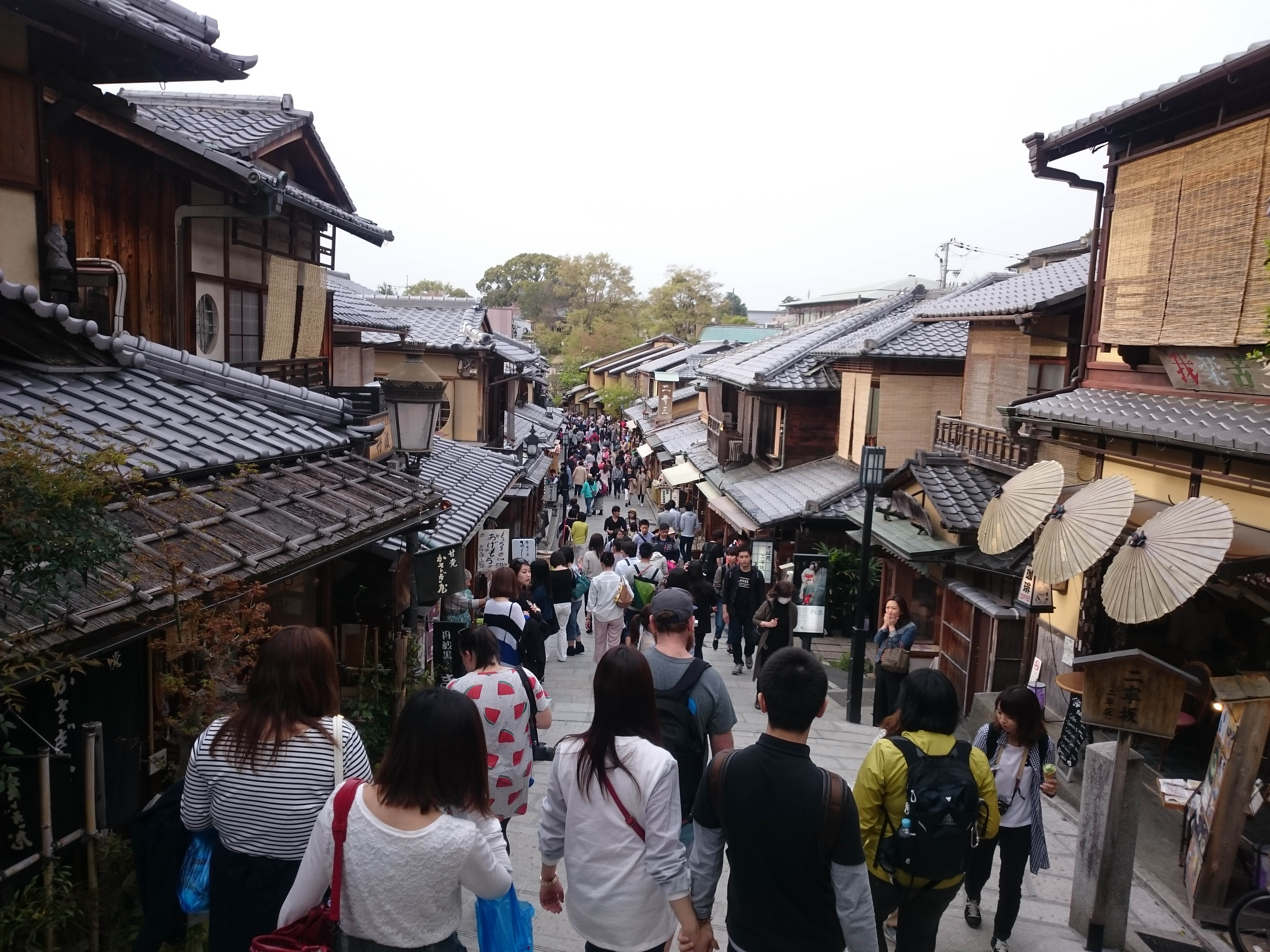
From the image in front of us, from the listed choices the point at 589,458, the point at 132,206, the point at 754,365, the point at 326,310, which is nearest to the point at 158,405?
the point at 132,206

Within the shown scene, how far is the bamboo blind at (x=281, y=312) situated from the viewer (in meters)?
11.4

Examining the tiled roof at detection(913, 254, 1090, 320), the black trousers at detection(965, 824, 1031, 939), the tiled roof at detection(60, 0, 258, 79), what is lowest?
the black trousers at detection(965, 824, 1031, 939)

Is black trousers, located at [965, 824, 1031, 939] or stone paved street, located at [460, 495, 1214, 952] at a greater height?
black trousers, located at [965, 824, 1031, 939]

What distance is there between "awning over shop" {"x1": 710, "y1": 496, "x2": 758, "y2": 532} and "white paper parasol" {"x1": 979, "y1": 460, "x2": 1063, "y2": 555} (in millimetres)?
→ 9844

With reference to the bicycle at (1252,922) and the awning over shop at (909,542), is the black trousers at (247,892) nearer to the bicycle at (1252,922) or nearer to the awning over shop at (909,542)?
the bicycle at (1252,922)

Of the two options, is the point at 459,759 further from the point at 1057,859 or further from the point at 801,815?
the point at 1057,859

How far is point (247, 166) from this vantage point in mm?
8844

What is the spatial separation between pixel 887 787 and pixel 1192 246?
23.9ft

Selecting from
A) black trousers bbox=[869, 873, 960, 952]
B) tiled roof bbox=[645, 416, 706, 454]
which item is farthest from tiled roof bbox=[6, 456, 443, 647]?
tiled roof bbox=[645, 416, 706, 454]

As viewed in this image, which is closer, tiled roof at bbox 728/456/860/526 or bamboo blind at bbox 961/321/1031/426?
bamboo blind at bbox 961/321/1031/426

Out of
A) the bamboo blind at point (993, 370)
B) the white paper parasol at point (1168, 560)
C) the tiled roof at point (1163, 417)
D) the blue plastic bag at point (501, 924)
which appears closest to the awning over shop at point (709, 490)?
the bamboo blind at point (993, 370)

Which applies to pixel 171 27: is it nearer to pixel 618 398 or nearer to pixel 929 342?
pixel 929 342

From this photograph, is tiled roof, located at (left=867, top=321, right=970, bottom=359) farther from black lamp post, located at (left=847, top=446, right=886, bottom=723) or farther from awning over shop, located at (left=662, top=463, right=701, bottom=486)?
awning over shop, located at (left=662, top=463, right=701, bottom=486)

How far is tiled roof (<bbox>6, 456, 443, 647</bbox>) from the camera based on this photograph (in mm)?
3934
